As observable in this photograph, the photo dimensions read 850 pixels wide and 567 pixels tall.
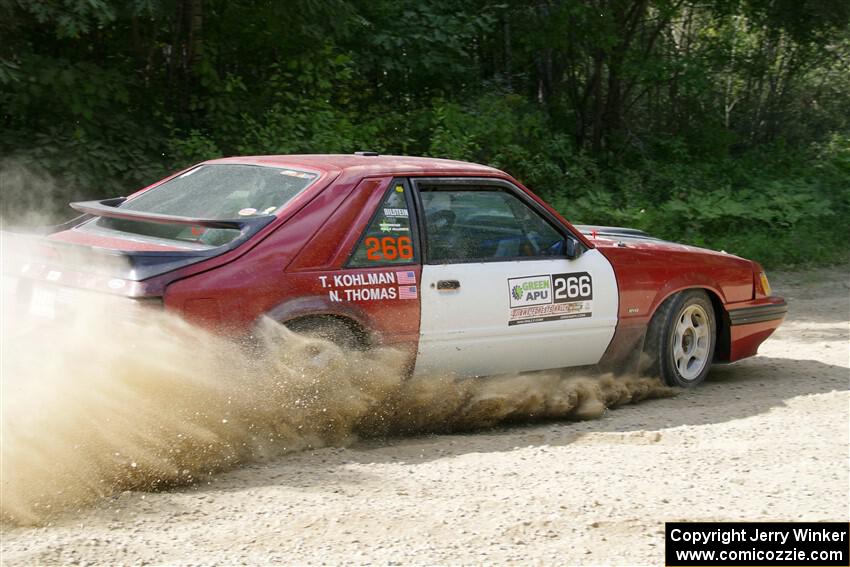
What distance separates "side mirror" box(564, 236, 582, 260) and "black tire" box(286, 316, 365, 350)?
1530 millimetres

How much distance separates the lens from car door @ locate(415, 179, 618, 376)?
582cm

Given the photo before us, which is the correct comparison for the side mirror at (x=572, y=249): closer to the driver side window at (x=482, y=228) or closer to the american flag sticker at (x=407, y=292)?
the driver side window at (x=482, y=228)

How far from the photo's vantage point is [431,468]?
496cm

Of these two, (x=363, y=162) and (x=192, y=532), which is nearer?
(x=192, y=532)

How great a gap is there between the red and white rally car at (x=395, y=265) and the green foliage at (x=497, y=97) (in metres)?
4.87

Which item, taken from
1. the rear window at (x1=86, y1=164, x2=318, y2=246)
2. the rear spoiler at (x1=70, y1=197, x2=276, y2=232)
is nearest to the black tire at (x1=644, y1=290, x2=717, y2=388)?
the rear window at (x1=86, y1=164, x2=318, y2=246)

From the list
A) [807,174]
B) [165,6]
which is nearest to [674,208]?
[807,174]

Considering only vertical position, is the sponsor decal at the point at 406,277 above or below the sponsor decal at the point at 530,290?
above

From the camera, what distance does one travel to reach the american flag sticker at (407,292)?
561 centimetres

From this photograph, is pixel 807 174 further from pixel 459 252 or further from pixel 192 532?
pixel 192 532

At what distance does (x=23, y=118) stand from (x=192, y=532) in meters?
7.80

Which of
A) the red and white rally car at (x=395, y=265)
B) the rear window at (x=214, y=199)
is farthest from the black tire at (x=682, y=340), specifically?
the rear window at (x=214, y=199)

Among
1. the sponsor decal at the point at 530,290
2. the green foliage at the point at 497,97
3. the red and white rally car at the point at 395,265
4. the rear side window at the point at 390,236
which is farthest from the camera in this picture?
the green foliage at the point at 497,97

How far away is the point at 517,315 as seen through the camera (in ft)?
20.0
